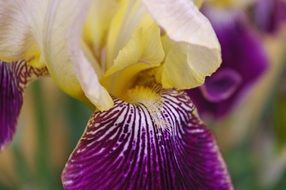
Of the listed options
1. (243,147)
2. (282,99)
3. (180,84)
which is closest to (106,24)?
(180,84)

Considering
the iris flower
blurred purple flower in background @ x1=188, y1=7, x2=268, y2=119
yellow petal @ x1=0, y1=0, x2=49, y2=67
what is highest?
yellow petal @ x1=0, y1=0, x2=49, y2=67

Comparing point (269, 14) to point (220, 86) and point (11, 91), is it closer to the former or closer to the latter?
point (220, 86)

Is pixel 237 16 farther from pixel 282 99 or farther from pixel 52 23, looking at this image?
pixel 52 23

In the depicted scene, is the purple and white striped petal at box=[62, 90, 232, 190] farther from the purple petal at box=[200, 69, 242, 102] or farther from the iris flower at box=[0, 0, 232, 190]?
the purple petal at box=[200, 69, 242, 102]

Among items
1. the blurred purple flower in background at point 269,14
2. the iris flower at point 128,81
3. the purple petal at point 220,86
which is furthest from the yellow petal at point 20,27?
the blurred purple flower in background at point 269,14

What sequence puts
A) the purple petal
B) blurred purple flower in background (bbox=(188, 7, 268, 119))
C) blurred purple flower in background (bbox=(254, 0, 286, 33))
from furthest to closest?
blurred purple flower in background (bbox=(254, 0, 286, 33)), blurred purple flower in background (bbox=(188, 7, 268, 119)), the purple petal

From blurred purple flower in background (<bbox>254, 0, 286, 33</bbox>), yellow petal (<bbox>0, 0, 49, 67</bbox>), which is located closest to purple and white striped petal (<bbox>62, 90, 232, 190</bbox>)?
yellow petal (<bbox>0, 0, 49, 67</bbox>)
